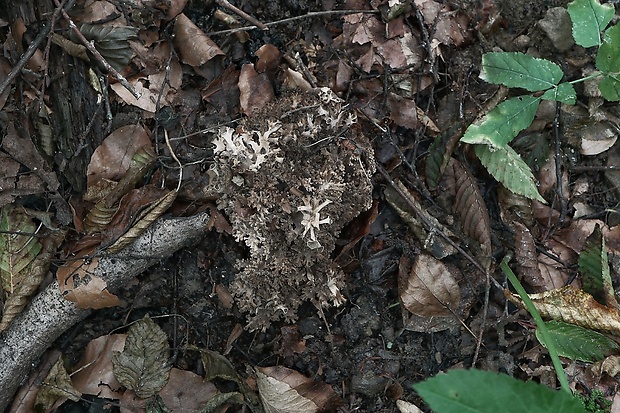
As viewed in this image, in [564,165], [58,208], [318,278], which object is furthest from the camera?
[564,165]

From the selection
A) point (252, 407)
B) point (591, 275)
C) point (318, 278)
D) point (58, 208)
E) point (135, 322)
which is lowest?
point (252, 407)

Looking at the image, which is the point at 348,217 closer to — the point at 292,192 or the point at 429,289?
the point at 292,192

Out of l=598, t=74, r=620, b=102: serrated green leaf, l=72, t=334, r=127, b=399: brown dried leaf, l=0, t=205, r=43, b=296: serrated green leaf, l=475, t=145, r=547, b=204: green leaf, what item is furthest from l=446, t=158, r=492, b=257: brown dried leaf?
l=0, t=205, r=43, b=296: serrated green leaf

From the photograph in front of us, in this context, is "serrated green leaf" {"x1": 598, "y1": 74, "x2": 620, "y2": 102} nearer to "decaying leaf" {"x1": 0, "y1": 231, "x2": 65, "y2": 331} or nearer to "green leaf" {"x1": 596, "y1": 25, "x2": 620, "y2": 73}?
"green leaf" {"x1": 596, "y1": 25, "x2": 620, "y2": 73}

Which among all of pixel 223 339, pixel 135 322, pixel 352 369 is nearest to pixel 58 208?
pixel 135 322

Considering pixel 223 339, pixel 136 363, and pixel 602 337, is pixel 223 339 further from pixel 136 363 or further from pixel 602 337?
pixel 602 337

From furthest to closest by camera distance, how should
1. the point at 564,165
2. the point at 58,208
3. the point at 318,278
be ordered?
the point at 564,165 < the point at 58,208 < the point at 318,278

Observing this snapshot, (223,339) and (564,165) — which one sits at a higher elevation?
(564,165)

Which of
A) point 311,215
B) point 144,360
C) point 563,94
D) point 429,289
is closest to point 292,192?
point 311,215

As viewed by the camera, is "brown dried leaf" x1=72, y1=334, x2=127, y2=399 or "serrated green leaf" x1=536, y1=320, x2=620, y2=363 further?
"brown dried leaf" x1=72, y1=334, x2=127, y2=399
